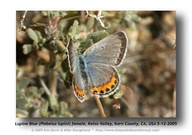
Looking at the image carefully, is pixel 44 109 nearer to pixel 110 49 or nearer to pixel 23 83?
pixel 23 83

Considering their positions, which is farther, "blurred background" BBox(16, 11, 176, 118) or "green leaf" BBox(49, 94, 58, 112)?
"green leaf" BBox(49, 94, 58, 112)

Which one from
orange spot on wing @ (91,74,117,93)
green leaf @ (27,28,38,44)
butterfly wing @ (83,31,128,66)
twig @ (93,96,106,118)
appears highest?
green leaf @ (27,28,38,44)

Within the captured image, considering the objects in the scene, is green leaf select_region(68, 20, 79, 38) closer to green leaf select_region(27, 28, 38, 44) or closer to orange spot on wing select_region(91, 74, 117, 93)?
green leaf select_region(27, 28, 38, 44)

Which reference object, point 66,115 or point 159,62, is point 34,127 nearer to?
point 66,115

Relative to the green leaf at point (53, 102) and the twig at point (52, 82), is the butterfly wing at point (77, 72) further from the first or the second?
the twig at point (52, 82)

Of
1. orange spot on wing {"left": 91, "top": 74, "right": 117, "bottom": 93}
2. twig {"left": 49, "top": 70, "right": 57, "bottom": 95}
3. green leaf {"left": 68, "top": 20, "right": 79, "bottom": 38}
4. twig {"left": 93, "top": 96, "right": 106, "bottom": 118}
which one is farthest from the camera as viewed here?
twig {"left": 49, "top": 70, "right": 57, "bottom": 95}

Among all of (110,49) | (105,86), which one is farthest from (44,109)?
(110,49)

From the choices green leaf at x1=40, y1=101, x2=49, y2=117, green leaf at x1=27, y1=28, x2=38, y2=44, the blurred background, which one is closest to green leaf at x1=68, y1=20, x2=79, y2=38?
the blurred background
